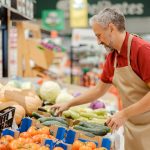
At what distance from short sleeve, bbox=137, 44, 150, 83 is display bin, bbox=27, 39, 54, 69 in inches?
156

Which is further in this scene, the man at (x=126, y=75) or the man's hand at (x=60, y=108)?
the man's hand at (x=60, y=108)

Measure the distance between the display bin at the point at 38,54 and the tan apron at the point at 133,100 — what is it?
3.54 metres

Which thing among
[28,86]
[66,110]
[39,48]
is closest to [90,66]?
[39,48]

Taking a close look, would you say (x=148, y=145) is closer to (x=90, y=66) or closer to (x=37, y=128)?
(x=37, y=128)

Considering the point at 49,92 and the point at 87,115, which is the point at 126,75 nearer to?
the point at 87,115

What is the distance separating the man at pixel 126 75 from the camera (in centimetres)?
312

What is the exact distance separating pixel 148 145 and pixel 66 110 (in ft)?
2.92

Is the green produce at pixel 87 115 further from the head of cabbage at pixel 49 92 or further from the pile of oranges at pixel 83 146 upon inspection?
the pile of oranges at pixel 83 146

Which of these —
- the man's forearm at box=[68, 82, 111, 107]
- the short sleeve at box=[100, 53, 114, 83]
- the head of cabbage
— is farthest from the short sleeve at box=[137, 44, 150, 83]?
the head of cabbage

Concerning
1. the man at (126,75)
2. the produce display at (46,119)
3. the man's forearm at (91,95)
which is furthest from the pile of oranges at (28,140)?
the man's forearm at (91,95)

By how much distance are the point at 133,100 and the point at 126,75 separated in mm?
264

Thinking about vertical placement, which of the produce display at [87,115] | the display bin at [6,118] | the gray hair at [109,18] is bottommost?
the produce display at [87,115]

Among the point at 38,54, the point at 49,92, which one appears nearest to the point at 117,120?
the point at 49,92

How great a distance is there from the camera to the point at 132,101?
11.7 feet
